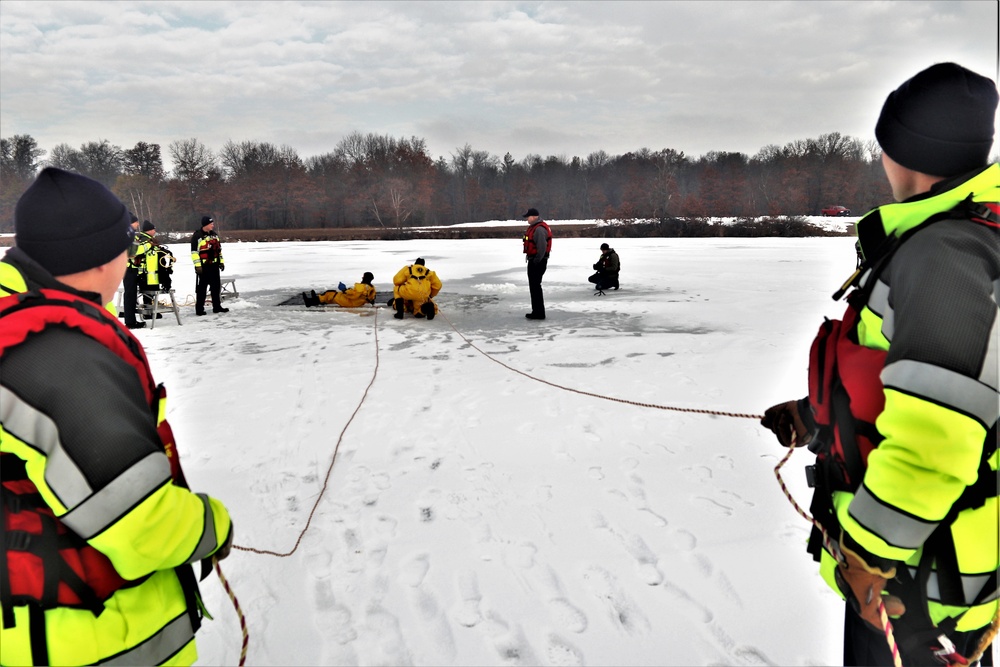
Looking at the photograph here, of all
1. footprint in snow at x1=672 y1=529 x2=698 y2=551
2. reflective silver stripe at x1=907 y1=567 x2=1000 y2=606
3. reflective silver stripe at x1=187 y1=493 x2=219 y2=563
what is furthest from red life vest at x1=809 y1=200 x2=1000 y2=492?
footprint in snow at x1=672 y1=529 x2=698 y2=551

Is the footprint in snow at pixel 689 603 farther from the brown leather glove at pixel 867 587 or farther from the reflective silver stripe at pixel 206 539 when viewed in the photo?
the reflective silver stripe at pixel 206 539

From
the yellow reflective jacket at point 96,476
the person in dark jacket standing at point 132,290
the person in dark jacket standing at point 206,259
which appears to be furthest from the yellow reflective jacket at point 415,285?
the yellow reflective jacket at point 96,476

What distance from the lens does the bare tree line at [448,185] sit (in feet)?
217

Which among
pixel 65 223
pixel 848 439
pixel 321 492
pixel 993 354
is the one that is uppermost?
pixel 65 223

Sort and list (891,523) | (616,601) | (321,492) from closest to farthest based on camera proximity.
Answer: (891,523) < (616,601) < (321,492)

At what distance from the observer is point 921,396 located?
121cm

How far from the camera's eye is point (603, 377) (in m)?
6.41

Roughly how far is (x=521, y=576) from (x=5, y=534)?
2.24 meters

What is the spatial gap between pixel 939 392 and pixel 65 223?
1.97m

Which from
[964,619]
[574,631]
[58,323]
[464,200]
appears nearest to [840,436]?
[964,619]

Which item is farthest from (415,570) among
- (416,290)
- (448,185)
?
(448,185)

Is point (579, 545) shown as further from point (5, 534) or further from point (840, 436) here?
point (5, 534)

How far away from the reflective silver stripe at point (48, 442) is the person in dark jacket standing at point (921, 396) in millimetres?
1691

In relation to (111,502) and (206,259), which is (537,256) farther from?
(111,502)
